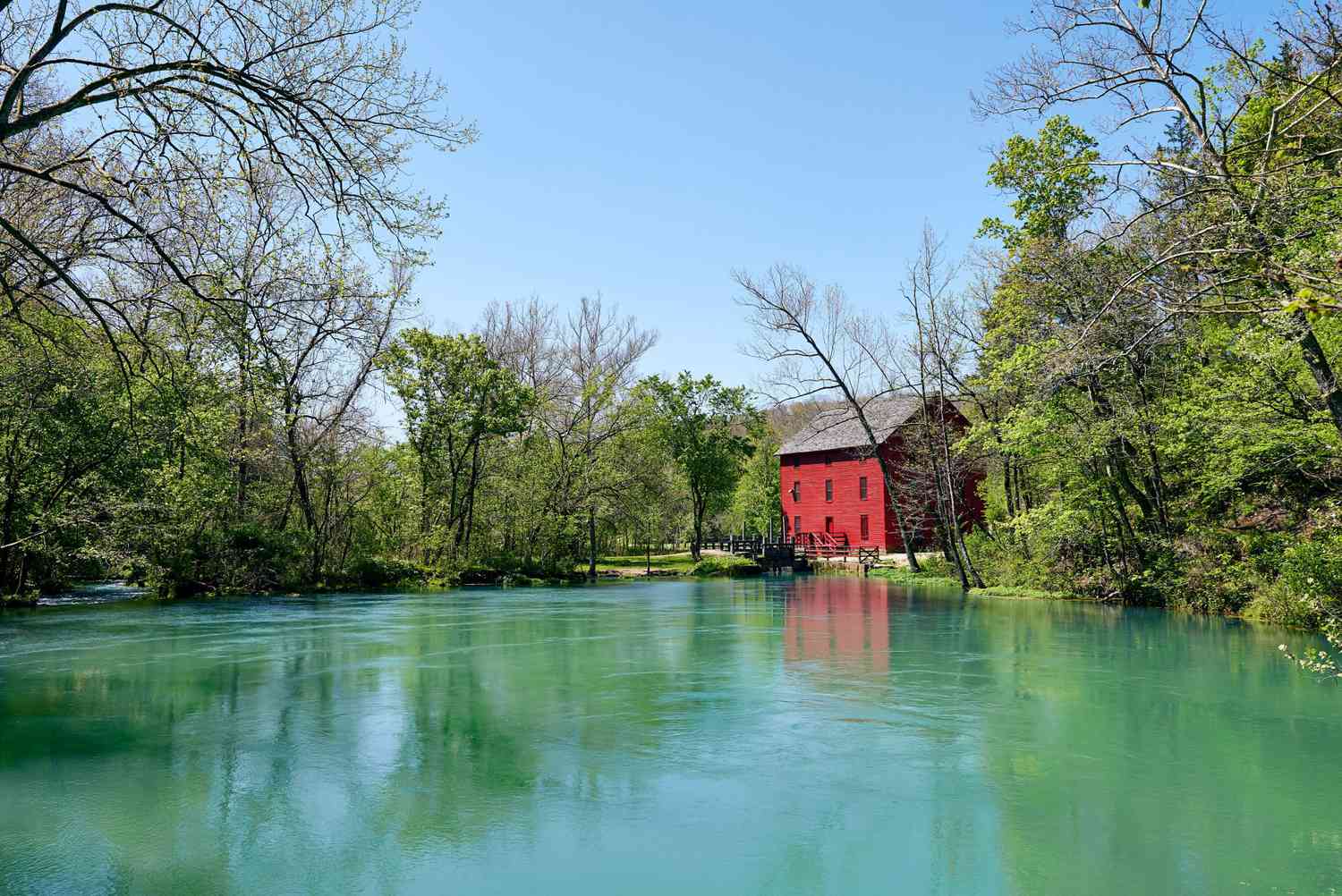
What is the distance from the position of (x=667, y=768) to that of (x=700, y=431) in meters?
41.5

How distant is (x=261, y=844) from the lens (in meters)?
6.00

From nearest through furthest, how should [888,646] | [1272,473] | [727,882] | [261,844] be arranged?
[727,882] < [261,844] < [888,646] < [1272,473]

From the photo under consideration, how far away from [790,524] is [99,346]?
35856mm

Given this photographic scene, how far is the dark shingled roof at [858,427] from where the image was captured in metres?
43.4

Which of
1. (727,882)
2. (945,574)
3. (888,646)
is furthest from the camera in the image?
(945,574)

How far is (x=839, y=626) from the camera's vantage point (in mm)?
18516

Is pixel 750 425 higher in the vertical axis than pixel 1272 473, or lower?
higher

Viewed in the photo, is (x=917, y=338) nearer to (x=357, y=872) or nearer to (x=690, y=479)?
(x=690, y=479)

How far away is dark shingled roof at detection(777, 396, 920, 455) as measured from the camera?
1709 inches

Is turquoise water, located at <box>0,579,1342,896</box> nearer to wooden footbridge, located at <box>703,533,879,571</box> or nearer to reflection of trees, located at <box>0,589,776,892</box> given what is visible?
reflection of trees, located at <box>0,589,776,892</box>

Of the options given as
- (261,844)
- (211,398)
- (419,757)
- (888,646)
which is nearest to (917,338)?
(888,646)

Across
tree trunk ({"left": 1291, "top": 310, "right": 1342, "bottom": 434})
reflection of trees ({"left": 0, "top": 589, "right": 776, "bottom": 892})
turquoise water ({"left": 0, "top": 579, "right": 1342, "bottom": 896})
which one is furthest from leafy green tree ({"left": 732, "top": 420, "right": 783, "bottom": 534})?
tree trunk ({"left": 1291, "top": 310, "right": 1342, "bottom": 434})

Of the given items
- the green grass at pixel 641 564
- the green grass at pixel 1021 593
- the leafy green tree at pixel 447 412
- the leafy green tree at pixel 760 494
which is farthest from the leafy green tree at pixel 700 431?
the green grass at pixel 1021 593

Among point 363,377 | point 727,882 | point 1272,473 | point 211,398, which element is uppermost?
point 363,377
